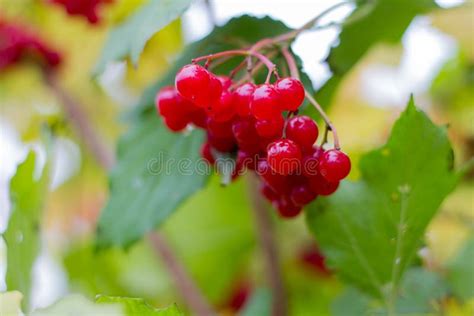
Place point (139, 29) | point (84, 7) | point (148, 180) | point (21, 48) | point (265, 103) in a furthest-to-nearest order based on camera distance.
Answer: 1. point (21, 48)
2. point (84, 7)
3. point (148, 180)
4. point (139, 29)
5. point (265, 103)

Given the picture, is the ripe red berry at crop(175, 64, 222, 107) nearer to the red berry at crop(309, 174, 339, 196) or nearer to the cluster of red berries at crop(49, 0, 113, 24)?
the red berry at crop(309, 174, 339, 196)

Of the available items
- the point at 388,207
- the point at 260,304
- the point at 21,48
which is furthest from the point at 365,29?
the point at 21,48

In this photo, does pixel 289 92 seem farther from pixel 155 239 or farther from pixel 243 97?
pixel 155 239

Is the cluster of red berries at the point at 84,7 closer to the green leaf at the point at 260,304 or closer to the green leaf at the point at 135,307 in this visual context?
the green leaf at the point at 260,304

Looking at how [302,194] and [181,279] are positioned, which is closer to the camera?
[302,194]

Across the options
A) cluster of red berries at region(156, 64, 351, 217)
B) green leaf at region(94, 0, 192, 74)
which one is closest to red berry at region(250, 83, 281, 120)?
cluster of red berries at region(156, 64, 351, 217)

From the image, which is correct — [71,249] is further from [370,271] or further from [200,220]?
[370,271]

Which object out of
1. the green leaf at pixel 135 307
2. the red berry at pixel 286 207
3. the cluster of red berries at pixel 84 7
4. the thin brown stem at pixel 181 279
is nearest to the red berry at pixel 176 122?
the red berry at pixel 286 207
